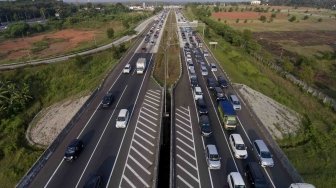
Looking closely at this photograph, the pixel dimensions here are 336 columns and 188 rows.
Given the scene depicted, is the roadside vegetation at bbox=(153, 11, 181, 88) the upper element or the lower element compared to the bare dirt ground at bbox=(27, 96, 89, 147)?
upper

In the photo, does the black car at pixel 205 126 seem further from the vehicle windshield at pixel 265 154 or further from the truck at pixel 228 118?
the vehicle windshield at pixel 265 154

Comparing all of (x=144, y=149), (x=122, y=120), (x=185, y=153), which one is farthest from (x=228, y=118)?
(x=122, y=120)

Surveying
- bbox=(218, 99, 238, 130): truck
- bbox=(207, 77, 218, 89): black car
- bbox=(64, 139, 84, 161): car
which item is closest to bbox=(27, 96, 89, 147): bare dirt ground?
bbox=(64, 139, 84, 161): car

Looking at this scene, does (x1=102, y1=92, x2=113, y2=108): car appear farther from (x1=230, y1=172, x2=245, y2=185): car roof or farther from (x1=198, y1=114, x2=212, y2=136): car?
(x1=230, y1=172, x2=245, y2=185): car roof

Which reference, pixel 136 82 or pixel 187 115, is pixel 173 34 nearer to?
pixel 136 82

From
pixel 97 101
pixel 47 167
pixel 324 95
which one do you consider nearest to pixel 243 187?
pixel 47 167

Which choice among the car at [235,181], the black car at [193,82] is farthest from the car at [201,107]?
the car at [235,181]
